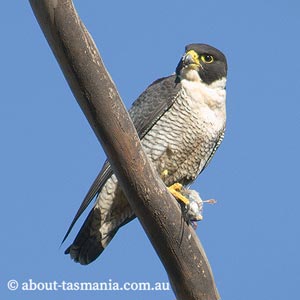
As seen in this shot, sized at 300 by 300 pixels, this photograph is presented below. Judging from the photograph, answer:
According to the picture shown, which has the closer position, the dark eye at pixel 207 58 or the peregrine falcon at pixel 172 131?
the peregrine falcon at pixel 172 131

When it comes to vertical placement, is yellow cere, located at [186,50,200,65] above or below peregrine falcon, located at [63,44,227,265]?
above

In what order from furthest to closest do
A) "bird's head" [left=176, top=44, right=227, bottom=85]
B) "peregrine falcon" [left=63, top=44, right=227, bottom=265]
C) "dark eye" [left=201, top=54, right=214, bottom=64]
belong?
"dark eye" [left=201, top=54, right=214, bottom=64]
"bird's head" [left=176, top=44, right=227, bottom=85]
"peregrine falcon" [left=63, top=44, right=227, bottom=265]

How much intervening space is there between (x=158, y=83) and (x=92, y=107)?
101 inches

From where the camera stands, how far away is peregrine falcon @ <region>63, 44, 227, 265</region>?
21.0 feet

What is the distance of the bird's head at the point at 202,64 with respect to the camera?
21.7 ft

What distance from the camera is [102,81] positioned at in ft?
13.7

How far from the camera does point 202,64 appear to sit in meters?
6.70

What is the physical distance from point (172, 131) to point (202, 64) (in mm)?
687

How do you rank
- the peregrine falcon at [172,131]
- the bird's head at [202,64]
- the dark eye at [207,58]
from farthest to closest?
the dark eye at [207,58]
the bird's head at [202,64]
the peregrine falcon at [172,131]

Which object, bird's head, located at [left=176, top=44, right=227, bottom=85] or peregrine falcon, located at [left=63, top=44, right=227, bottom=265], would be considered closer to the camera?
peregrine falcon, located at [left=63, top=44, right=227, bottom=265]

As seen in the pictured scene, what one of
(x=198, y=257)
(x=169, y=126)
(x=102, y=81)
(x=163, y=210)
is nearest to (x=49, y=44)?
(x=102, y=81)

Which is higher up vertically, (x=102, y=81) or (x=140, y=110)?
(x=102, y=81)

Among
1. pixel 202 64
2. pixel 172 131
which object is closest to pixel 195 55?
pixel 202 64

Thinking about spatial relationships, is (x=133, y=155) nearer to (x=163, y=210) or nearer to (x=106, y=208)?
(x=163, y=210)
